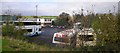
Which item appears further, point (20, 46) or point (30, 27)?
point (30, 27)

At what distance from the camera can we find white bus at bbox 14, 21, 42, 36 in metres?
4.33

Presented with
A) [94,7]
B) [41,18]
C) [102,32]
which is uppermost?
[94,7]

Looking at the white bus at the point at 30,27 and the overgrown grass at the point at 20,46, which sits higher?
the white bus at the point at 30,27

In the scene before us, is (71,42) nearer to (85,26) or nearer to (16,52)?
(85,26)

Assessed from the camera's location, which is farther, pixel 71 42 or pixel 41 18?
pixel 41 18

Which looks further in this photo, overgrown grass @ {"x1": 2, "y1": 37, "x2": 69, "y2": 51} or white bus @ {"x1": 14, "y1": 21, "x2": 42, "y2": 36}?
white bus @ {"x1": 14, "y1": 21, "x2": 42, "y2": 36}

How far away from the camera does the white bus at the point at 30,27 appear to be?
14.2 ft

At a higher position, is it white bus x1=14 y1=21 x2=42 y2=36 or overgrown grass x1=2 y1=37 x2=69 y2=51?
white bus x1=14 y1=21 x2=42 y2=36

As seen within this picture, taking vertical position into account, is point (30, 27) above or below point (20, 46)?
above

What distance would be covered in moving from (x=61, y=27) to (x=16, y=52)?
108 centimetres

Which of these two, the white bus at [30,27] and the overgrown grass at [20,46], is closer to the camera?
the overgrown grass at [20,46]

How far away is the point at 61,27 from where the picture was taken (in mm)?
4152

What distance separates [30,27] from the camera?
4.72 meters

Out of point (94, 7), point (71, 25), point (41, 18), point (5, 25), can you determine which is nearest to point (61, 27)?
point (71, 25)
